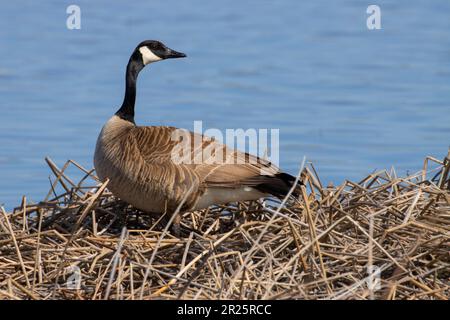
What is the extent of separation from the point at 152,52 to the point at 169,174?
1414 mm

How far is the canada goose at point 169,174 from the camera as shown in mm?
6852

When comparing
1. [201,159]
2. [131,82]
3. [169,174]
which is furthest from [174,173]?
[131,82]

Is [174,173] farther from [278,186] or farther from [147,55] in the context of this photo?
[147,55]

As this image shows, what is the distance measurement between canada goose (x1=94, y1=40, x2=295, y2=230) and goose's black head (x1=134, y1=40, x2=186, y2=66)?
0.89 metres

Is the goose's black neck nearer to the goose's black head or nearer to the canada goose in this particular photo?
the goose's black head

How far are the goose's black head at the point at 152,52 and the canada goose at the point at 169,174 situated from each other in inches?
35.1

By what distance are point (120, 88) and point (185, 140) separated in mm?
8419

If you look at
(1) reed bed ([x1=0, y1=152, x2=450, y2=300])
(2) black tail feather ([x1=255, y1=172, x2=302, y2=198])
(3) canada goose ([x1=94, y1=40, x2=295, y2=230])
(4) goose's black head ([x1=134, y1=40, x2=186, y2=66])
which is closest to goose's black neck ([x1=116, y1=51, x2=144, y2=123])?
(4) goose's black head ([x1=134, y1=40, x2=186, y2=66])

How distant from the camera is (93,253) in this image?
19.6ft

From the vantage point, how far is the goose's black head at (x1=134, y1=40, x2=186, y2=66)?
8070 mm

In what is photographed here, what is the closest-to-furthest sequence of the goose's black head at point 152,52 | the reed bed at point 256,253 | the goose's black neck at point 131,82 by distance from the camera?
the reed bed at point 256,253 < the goose's black neck at point 131,82 < the goose's black head at point 152,52

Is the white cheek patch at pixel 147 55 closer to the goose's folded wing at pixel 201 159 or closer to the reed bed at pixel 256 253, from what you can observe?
the goose's folded wing at pixel 201 159

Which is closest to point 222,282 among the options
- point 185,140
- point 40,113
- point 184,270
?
point 184,270

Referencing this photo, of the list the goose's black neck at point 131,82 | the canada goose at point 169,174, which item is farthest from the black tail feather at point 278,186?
the goose's black neck at point 131,82
